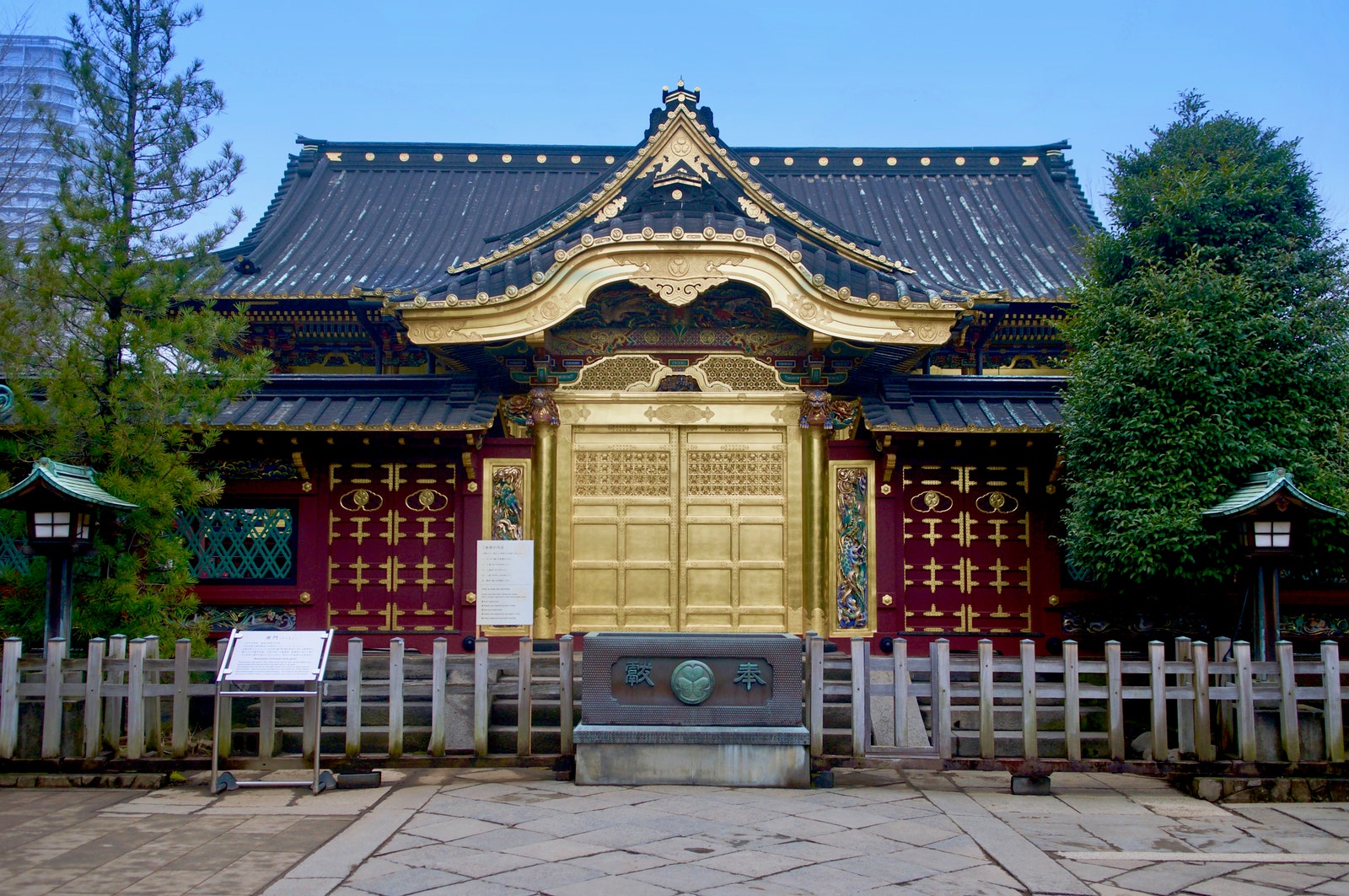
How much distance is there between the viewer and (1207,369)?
993cm

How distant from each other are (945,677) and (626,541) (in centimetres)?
488

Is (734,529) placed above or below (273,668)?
above

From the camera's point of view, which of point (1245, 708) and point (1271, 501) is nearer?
point (1245, 708)

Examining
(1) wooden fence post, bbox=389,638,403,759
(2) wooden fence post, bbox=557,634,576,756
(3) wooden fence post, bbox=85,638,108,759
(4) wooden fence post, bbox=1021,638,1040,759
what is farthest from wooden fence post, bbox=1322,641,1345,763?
(3) wooden fence post, bbox=85,638,108,759

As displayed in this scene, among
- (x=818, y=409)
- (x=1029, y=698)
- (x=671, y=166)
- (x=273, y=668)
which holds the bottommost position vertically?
(x=1029, y=698)

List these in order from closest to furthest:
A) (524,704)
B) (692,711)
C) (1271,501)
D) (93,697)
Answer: (692,711) → (93,697) → (524,704) → (1271,501)

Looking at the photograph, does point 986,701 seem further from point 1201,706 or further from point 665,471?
point 665,471

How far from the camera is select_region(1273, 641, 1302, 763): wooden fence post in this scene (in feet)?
27.4

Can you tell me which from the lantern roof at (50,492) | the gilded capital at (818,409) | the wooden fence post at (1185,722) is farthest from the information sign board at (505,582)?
the wooden fence post at (1185,722)

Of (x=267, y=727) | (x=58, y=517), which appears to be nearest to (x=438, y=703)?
(x=267, y=727)

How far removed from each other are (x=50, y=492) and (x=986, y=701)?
8003 mm

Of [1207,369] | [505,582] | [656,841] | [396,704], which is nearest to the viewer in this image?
[656,841]

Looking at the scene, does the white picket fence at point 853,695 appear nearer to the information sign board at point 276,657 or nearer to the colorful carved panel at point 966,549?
the information sign board at point 276,657

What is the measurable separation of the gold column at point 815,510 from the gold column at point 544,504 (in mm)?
2951
